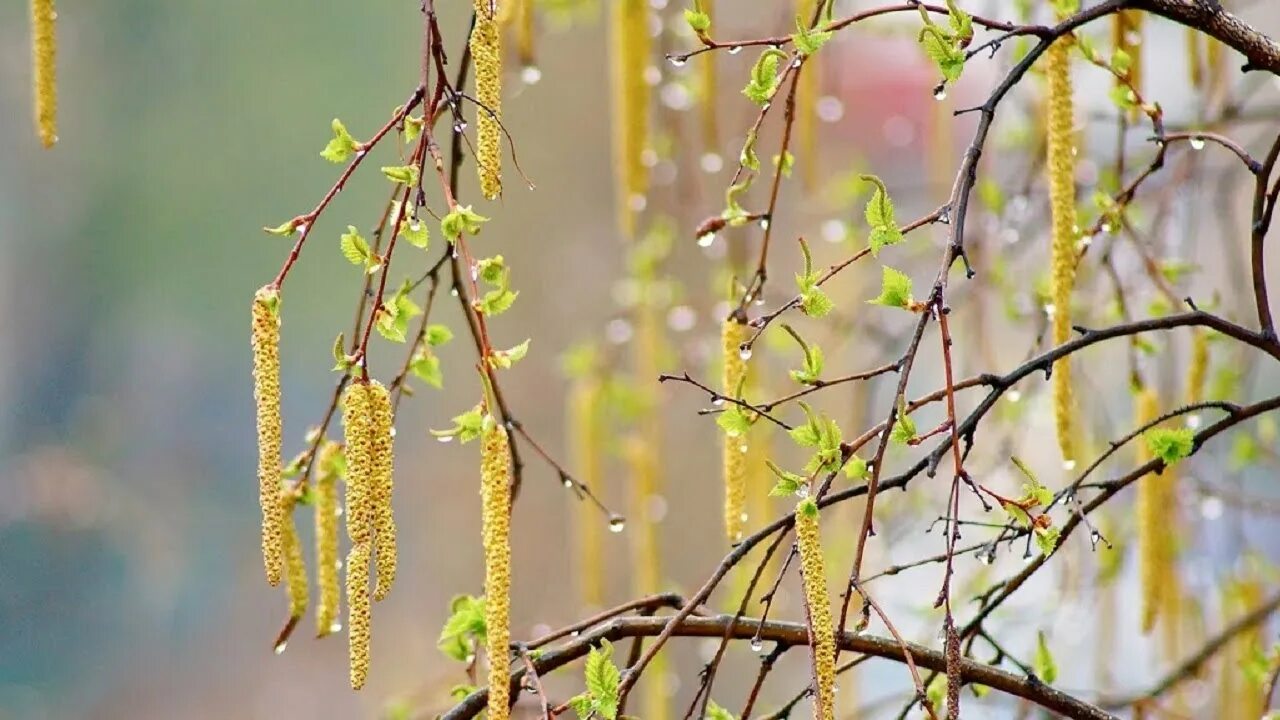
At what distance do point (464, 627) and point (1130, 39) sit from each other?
476mm

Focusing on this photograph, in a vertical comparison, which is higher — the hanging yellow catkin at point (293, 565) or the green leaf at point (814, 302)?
the green leaf at point (814, 302)

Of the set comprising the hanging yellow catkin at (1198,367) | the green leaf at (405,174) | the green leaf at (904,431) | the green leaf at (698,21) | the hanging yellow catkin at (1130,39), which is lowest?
the green leaf at (904,431)

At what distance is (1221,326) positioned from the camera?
0.57m

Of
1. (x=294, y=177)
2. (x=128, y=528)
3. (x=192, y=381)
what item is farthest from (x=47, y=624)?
(x=294, y=177)

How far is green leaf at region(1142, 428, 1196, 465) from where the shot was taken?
586 mm

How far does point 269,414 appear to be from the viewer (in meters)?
0.48

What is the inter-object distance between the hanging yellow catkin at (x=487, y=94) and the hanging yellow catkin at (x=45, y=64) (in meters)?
0.22

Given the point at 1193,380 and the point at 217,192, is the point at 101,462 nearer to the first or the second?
the point at 217,192

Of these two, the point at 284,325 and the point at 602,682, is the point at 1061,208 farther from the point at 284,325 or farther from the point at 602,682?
the point at 284,325

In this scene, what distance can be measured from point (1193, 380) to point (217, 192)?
42.1 inches

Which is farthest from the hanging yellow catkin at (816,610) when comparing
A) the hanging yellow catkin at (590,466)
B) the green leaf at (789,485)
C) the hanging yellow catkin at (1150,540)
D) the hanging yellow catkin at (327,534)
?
the hanging yellow catkin at (590,466)

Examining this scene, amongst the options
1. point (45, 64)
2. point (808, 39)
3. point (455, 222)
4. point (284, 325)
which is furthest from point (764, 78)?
point (284, 325)

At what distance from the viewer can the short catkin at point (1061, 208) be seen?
596 millimetres

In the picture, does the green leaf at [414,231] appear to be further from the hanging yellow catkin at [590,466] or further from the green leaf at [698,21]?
the hanging yellow catkin at [590,466]
